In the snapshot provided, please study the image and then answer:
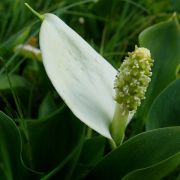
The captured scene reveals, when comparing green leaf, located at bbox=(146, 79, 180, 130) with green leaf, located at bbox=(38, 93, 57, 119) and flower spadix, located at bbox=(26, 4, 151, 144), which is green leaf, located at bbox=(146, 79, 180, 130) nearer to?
flower spadix, located at bbox=(26, 4, 151, 144)

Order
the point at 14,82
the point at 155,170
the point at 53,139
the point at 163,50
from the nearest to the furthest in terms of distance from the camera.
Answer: the point at 155,170, the point at 53,139, the point at 163,50, the point at 14,82

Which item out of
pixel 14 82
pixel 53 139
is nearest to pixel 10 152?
pixel 53 139

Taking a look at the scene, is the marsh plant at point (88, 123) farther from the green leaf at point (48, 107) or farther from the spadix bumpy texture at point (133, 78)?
the green leaf at point (48, 107)

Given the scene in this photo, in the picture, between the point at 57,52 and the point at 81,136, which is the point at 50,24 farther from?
the point at 81,136

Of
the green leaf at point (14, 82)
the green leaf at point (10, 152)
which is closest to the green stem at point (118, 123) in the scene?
the green leaf at point (10, 152)

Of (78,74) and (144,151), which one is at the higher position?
(78,74)

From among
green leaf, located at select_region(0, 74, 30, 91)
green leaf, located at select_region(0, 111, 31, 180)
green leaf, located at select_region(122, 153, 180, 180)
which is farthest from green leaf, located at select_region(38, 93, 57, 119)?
green leaf, located at select_region(122, 153, 180, 180)

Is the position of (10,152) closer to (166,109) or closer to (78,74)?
(78,74)

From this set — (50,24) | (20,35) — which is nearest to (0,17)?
(20,35)
